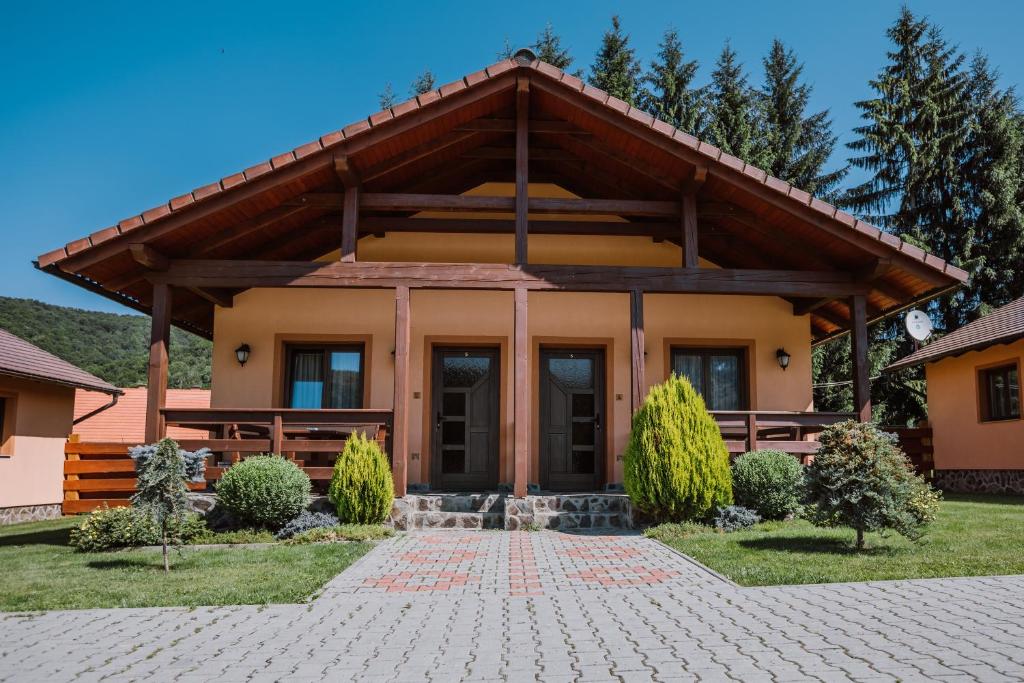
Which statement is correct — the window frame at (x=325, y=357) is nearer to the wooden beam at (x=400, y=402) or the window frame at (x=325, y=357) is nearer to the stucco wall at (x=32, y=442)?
the wooden beam at (x=400, y=402)

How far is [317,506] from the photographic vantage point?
938 cm

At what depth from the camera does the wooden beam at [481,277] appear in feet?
32.9

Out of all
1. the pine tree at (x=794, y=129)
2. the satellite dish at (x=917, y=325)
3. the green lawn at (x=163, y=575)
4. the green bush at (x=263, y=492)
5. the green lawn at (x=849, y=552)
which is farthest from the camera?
the pine tree at (x=794, y=129)

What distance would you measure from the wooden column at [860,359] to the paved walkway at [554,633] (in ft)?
14.1

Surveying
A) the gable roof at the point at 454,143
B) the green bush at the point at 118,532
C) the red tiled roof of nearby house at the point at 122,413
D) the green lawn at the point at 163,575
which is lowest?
the green lawn at the point at 163,575

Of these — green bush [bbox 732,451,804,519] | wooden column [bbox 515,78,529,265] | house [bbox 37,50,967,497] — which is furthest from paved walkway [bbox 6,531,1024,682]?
wooden column [bbox 515,78,529,265]

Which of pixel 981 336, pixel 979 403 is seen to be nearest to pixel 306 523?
pixel 981 336

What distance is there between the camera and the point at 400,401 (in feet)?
A: 32.5

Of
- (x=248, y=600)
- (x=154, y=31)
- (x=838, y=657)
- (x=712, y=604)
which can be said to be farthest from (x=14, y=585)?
(x=154, y=31)

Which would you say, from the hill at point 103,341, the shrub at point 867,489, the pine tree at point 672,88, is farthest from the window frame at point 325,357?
the hill at point 103,341

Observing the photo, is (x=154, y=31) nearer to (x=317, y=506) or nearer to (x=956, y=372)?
(x=317, y=506)

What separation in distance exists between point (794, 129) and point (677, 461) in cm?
2048

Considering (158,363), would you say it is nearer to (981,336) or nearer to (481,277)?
(481,277)

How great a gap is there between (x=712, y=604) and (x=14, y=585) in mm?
5534
